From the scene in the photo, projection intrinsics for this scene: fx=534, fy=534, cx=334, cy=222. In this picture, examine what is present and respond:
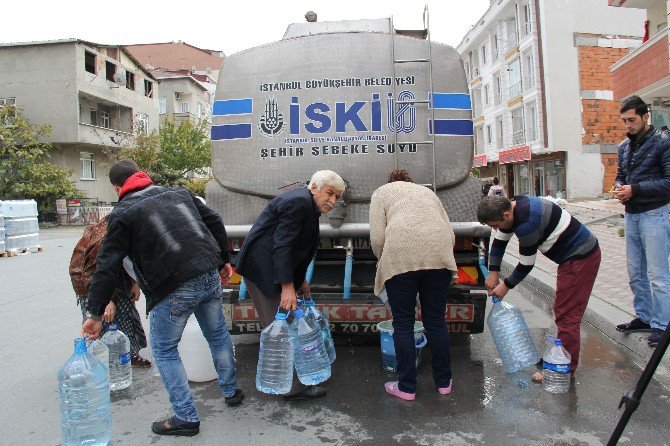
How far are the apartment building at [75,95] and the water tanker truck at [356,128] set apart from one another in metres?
27.4

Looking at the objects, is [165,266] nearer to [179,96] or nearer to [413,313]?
[413,313]

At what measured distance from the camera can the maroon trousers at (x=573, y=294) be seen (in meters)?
4.02

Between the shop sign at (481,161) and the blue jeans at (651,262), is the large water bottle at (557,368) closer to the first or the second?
the blue jeans at (651,262)

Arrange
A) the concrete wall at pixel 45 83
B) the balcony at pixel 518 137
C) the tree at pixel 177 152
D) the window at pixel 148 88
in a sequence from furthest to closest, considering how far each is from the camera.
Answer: the window at pixel 148 88 → the balcony at pixel 518 137 → the tree at pixel 177 152 → the concrete wall at pixel 45 83

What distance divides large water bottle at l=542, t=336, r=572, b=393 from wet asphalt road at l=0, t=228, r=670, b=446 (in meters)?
0.09

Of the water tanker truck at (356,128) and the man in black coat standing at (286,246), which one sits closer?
the man in black coat standing at (286,246)

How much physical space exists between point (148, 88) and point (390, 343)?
127ft

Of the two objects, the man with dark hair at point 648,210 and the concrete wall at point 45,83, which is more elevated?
the concrete wall at point 45,83

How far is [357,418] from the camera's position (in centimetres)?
359

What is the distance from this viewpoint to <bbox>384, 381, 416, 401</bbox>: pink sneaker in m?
3.85

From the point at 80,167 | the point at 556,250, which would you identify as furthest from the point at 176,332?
the point at 80,167

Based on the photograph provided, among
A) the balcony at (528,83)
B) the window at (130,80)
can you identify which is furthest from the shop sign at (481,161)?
the window at (130,80)

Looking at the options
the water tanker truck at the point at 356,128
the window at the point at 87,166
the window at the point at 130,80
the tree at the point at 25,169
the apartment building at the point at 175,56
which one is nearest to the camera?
the water tanker truck at the point at 356,128

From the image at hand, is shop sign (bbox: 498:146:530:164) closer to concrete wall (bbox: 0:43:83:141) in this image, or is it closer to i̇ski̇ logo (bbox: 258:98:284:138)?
concrete wall (bbox: 0:43:83:141)
